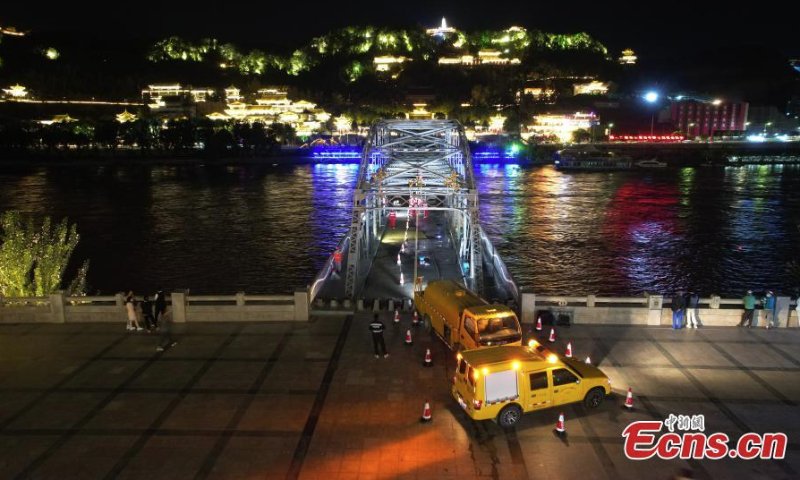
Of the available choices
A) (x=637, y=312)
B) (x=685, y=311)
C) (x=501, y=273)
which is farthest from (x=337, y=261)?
(x=685, y=311)

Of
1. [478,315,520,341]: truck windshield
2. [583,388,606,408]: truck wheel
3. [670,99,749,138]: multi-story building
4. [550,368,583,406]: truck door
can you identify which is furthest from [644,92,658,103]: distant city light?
[550,368,583,406]: truck door

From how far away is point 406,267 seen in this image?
32.1 meters

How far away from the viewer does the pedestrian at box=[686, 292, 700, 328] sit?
19562mm

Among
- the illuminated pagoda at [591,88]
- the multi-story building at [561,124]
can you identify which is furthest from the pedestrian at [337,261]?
the illuminated pagoda at [591,88]

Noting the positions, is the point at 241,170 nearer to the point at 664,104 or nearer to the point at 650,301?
the point at 650,301

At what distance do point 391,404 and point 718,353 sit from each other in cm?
1057

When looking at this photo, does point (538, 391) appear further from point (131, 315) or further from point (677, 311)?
point (131, 315)

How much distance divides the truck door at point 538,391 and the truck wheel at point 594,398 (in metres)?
1.12

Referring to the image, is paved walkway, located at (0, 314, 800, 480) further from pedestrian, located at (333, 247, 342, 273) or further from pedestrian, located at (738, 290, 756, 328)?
pedestrian, located at (333, 247, 342, 273)

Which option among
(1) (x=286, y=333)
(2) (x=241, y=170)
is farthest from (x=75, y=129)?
(1) (x=286, y=333)

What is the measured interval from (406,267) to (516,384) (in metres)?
19.1

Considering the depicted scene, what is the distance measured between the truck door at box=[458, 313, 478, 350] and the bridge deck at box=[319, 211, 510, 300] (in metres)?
9.78

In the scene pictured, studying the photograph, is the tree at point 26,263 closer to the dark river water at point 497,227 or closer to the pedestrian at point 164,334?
the pedestrian at point 164,334

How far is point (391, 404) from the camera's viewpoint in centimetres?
1436
